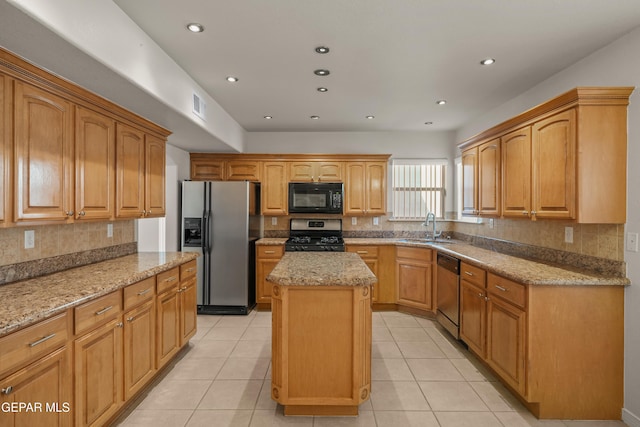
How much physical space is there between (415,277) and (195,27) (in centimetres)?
367

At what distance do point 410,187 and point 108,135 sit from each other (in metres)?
4.09

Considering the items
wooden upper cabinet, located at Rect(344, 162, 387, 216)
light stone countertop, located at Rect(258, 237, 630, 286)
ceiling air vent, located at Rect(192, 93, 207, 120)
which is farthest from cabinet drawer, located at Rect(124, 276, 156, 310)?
wooden upper cabinet, located at Rect(344, 162, 387, 216)

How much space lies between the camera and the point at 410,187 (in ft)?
17.4

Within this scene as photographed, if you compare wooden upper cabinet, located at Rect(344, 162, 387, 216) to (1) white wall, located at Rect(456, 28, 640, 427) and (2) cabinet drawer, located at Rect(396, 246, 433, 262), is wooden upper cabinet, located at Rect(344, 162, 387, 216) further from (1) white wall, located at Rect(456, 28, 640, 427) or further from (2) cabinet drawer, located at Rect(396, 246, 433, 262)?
(1) white wall, located at Rect(456, 28, 640, 427)

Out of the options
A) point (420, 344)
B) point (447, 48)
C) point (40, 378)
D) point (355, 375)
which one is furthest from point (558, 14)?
point (40, 378)

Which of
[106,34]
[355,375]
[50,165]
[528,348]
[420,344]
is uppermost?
[106,34]

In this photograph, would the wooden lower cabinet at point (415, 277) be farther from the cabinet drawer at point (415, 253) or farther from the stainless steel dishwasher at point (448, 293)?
the stainless steel dishwasher at point (448, 293)

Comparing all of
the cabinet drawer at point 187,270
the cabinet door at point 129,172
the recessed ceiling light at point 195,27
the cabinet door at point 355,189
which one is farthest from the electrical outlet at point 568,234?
the cabinet door at point 129,172

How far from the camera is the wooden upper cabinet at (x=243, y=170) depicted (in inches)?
195

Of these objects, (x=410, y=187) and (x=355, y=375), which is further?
(x=410, y=187)

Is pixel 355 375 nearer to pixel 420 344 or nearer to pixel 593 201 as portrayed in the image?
pixel 420 344

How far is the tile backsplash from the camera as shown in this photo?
2.06 meters

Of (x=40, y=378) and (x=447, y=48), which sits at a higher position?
(x=447, y=48)

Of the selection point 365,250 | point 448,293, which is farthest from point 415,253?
point 448,293
